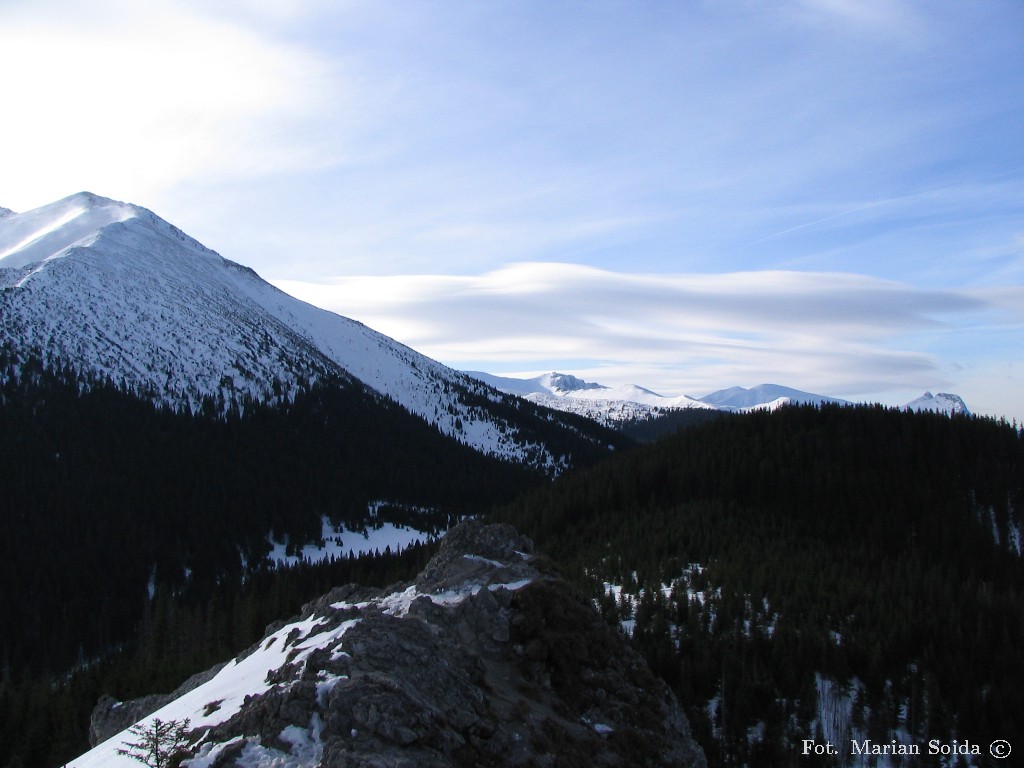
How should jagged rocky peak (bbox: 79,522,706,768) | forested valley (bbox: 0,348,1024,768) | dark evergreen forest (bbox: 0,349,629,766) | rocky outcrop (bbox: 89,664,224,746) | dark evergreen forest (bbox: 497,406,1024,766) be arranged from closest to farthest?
jagged rocky peak (bbox: 79,522,706,768) < rocky outcrop (bbox: 89,664,224,746) < dark evergreen forest (bbox: 497,406,1024,766) < forested valley (bbox: 0,348,1024,768) < dark evergreen forest (bbox: 0,349,629,766)

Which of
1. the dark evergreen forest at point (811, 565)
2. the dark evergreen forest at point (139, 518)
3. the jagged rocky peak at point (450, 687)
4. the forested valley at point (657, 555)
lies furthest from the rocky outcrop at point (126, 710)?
the dark evergreen forest at point (811, 565)

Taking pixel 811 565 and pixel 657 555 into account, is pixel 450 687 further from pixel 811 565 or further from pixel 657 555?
pixel 811 565

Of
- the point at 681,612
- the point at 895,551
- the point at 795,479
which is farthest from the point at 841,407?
the point at 681,612

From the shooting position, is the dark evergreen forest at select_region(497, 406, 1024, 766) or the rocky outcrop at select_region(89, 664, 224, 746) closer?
the rocky outcrop at select_region(89, 664, 224, 746)

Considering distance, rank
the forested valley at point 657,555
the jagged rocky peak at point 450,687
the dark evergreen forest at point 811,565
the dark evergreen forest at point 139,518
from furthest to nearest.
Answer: the dark evergreen forest at point 139,518
the forested valley at point 657,555
the dark evergreen forest at point 811,565
the jagged rocky peak at point 450,687

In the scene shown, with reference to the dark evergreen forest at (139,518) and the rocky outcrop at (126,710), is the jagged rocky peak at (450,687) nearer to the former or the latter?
the rocky outcrop at (126,710)

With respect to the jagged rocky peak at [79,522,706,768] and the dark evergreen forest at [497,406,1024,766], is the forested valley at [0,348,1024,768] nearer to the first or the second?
the dark evergreen forest at [497,406,1024,766]

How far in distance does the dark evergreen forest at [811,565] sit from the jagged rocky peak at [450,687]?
20488mm

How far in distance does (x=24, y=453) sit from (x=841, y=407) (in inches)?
5826

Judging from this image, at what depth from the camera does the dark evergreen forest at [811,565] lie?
182 feet

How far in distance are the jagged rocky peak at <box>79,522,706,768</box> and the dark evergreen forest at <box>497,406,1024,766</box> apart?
20.5 metres

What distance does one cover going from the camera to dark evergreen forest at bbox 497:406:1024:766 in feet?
182

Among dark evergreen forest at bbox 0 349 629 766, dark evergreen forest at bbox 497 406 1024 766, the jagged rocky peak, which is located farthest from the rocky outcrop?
dark evergreen forest at bbox 497 406 1024 766

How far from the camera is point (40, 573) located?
110188mm
